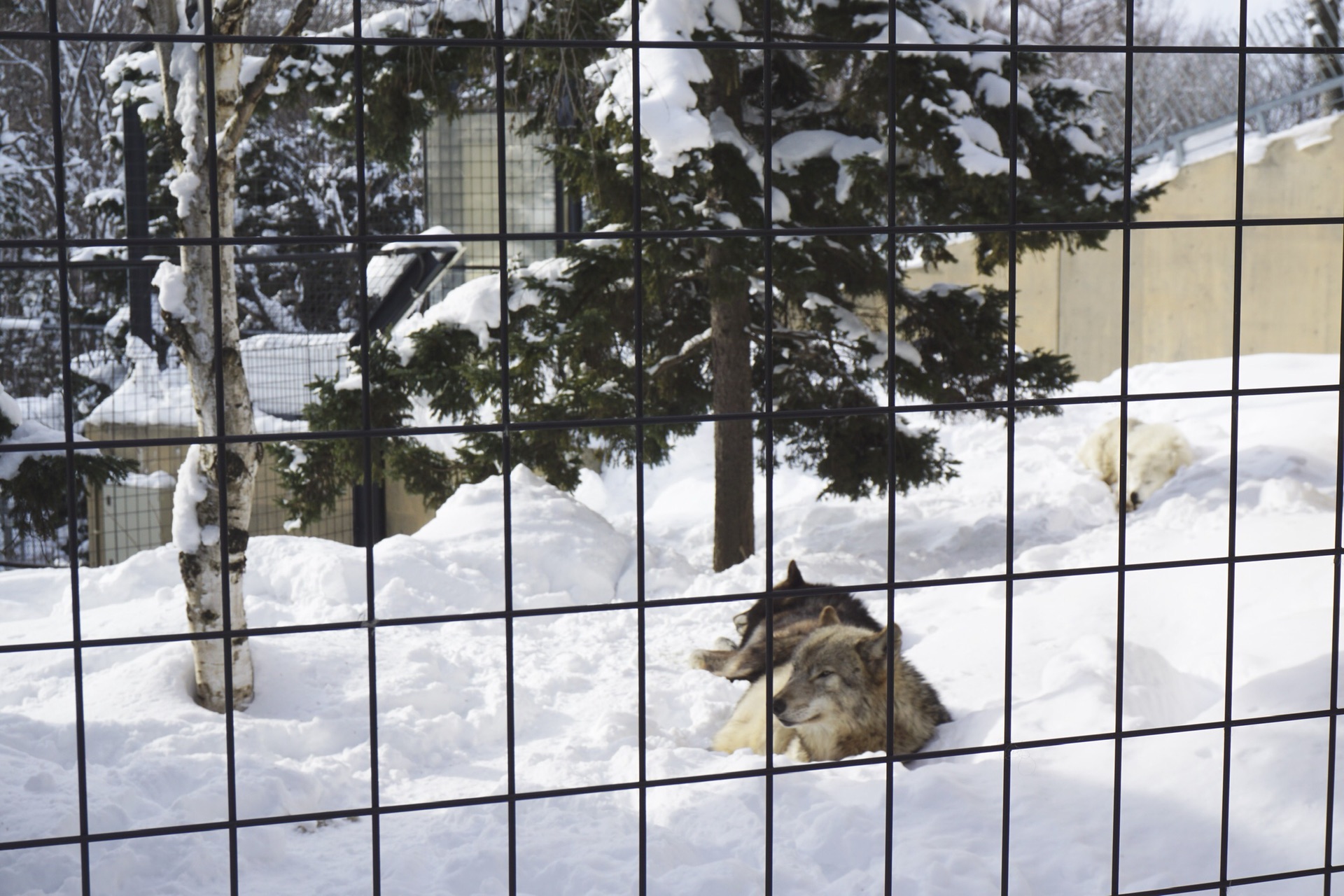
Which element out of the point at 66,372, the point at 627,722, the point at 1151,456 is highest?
the point at 66,372

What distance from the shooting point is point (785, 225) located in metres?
7.43

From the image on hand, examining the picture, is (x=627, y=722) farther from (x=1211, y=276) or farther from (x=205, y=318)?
(x=1211, y=276)

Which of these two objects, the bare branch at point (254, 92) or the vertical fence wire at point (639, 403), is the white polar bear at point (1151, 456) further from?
the vertical fence wire at point (639, 403)

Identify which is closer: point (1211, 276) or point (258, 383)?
point (258, 383)

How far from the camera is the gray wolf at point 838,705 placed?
14.5ft

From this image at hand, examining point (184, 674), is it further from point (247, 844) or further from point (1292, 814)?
point (1292, 814)

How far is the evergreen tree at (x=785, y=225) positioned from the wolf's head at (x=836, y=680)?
2034 mm

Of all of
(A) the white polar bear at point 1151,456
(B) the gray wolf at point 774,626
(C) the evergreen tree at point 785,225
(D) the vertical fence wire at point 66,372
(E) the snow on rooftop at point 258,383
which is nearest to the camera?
(D) the vertical fence wire at point 66,372

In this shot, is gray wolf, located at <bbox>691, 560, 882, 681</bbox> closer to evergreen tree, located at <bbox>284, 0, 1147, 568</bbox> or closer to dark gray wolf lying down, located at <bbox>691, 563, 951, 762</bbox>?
dark gray wolf lying down, located at <bbox>691, 563, 951, 762</bbox>

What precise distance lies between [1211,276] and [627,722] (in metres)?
14.8

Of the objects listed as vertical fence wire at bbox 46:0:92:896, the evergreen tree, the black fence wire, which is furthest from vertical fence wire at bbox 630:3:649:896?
the evergreen tree

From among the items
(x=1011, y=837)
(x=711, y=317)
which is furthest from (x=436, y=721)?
(x=711, y=317)

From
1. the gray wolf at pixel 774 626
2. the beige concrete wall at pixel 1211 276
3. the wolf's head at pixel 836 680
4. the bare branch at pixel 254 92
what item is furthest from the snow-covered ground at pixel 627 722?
the beige concrete wall at pixel 1211 276

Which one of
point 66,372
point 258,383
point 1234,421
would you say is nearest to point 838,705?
point 1234,421
